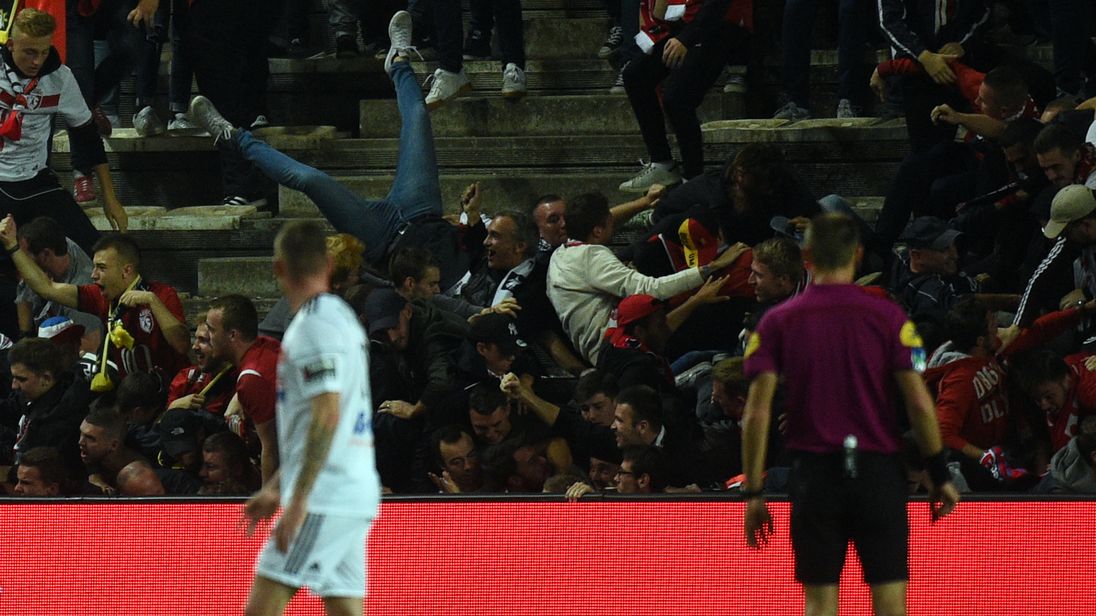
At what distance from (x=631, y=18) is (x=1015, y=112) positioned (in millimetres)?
2689

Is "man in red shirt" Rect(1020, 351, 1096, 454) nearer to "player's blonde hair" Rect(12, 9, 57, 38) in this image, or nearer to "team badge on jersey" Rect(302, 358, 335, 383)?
"team badge on jersey" Rect(302, 358, 335, 383)

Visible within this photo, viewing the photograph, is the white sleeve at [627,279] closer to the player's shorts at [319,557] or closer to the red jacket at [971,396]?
the red jacket at [971,396]

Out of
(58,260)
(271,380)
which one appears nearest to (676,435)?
(271,380)

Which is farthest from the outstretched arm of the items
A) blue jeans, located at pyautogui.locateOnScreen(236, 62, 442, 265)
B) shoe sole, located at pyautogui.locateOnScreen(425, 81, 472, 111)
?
shoe sole, located at pyautogui.locateOnScreen(425, 81, 472, 111)

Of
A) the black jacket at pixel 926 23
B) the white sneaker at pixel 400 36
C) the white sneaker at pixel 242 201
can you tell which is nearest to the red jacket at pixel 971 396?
the black jacket at pixel 926 23

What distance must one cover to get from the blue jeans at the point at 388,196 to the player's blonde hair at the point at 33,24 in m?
1.31

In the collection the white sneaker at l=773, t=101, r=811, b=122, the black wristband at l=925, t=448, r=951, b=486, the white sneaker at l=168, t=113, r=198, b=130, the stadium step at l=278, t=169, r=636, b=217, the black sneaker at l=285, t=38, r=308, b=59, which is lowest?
the black wristband at l=925, t=448, r=951, b=486

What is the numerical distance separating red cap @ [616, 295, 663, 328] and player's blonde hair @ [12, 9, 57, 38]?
11.9 feet

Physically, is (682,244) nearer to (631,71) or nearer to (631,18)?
(631,71)

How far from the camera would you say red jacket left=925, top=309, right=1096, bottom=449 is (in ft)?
24.4

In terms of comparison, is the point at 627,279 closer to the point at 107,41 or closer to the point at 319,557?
the point at 319,557

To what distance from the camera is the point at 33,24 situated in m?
9.34

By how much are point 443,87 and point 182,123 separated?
76.8 inches

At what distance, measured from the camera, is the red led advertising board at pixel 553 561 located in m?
6.11
